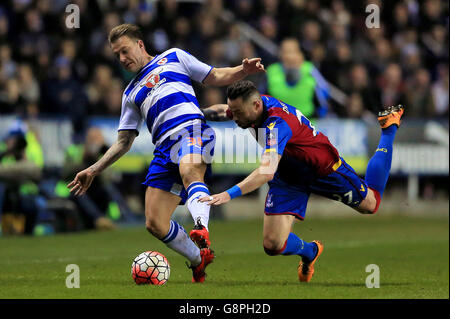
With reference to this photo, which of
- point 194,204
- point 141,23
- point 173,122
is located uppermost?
point 141,23

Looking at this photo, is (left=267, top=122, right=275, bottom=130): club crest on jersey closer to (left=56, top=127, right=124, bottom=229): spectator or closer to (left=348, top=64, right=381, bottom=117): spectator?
(left=56, top=127, right=124, bottom=229): spectator

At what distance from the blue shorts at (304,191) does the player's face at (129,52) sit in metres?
1.65

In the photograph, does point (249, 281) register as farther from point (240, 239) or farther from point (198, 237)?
point (240, 239)

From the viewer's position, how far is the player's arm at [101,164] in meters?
8.30

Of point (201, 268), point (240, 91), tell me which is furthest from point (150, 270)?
point (240, 91)

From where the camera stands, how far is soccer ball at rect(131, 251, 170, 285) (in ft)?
26.8

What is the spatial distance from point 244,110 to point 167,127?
2.89 ft

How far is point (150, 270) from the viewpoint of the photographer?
8172 mm

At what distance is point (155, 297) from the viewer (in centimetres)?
732

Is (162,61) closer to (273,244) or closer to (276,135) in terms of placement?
(276,135)

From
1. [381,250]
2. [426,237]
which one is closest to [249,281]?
[381,250]

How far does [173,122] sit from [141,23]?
9805mm

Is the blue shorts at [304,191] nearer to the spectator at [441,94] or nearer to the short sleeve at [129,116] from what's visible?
the short sleeve at [129,116]

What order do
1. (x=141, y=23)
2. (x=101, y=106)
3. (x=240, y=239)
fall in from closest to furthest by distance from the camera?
1. (x=240, y=239)
2. (x=101, y=106)
3. (x=141, y=23)
